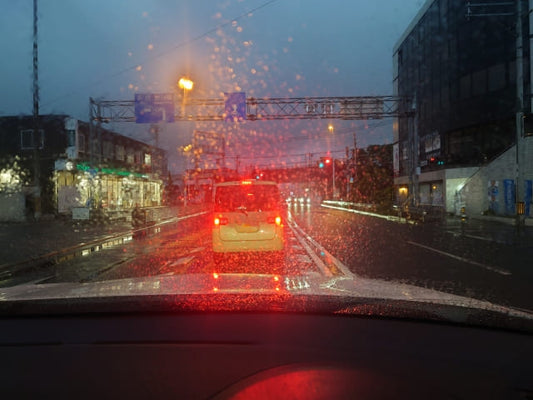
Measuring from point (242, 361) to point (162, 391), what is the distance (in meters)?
0.38

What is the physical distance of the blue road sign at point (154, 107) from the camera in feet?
86.3

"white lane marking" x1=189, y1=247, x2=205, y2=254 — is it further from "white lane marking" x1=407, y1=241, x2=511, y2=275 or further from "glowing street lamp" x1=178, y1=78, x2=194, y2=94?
"glowing street lamp" x1=178, y1=78, x2=194, y2=94

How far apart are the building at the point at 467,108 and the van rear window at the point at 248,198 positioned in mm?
19727

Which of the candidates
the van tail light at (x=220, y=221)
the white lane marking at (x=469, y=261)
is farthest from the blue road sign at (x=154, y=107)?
the white lane marking at (x=469, y=261)

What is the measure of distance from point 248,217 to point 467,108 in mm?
29905

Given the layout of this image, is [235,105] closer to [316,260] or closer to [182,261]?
[182,261]

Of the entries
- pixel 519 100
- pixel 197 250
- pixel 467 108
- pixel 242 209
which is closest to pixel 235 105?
pixel 519 100

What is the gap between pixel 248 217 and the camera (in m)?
10.1

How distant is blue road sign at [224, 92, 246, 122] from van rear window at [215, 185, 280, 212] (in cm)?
1711

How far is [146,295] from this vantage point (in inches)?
105

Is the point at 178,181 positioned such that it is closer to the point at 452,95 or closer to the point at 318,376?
the point at 452,95

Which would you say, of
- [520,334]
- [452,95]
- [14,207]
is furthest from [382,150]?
[520,334]

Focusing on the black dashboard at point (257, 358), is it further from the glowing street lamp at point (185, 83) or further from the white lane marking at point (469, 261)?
the glowing street lamp at point (185, 83)

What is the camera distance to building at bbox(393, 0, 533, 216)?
2750cm
